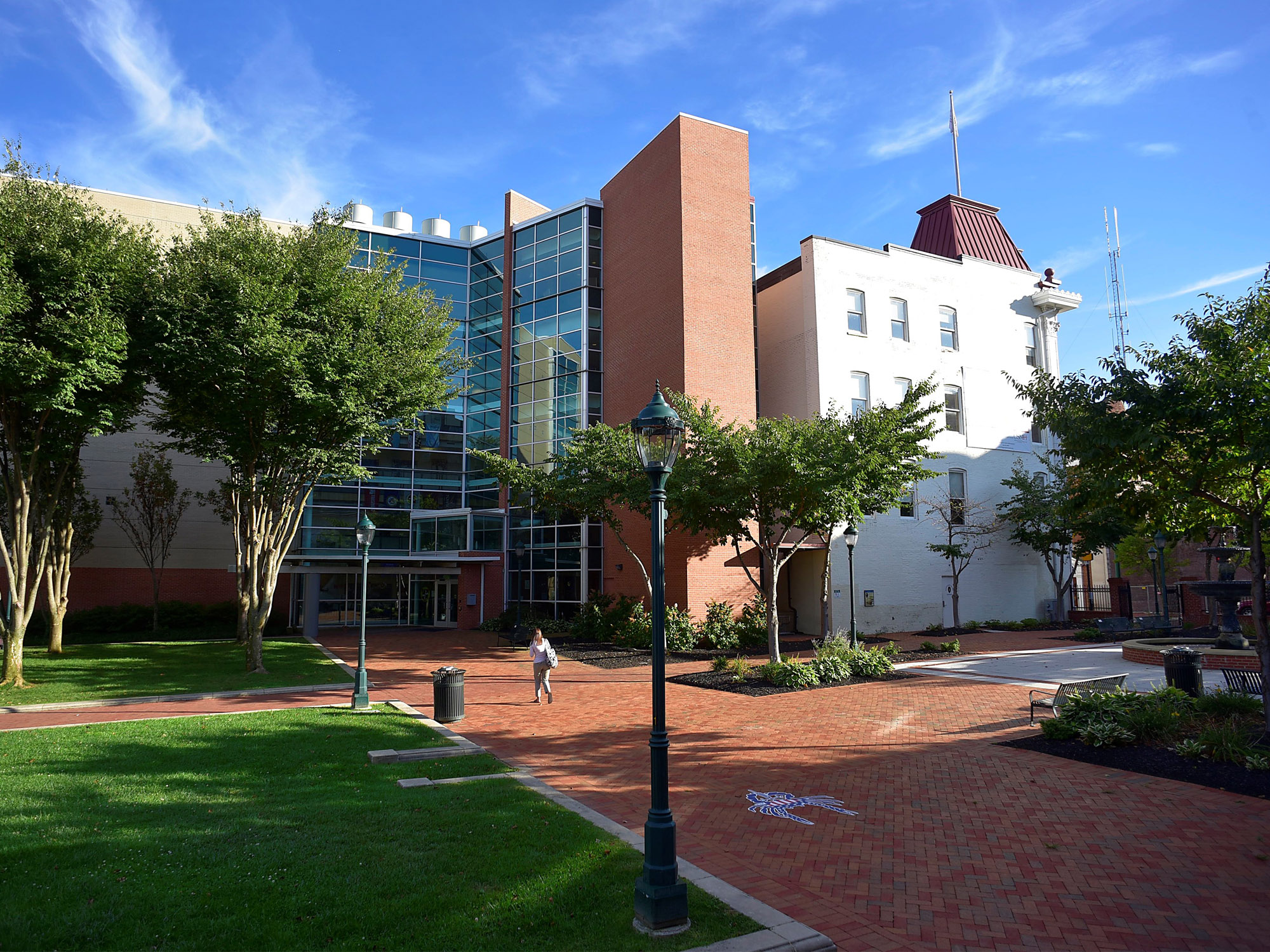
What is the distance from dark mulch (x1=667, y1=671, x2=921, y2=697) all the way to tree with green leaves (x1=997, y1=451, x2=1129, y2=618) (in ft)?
48.3

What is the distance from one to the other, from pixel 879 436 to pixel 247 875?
1571cm

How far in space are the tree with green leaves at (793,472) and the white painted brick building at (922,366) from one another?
648 centimetres

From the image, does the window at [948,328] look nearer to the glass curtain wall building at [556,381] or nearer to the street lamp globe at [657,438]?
the glass curtain wall building at [556,381]

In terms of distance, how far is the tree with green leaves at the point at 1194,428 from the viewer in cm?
930

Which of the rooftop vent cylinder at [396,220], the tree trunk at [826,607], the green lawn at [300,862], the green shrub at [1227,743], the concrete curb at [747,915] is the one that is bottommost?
the concrete curb at [747,915]

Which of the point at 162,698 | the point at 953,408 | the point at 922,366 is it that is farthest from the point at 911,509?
the point at 162,698

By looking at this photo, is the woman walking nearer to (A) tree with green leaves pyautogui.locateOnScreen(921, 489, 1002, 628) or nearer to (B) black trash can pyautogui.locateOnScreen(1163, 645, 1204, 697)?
(B) black trash can pyautogui.locateOnScreen(1163, 645, 1204, 697)

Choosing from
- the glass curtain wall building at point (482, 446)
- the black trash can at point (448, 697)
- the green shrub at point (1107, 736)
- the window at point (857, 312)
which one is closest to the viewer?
the green shrub at point (1107, 736)

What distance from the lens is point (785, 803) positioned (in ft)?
27.5

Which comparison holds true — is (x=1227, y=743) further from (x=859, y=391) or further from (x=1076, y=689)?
(x=859, y=391)

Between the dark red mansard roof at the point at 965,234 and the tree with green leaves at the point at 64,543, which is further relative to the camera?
the dark red mansard roof at the point at 965,234

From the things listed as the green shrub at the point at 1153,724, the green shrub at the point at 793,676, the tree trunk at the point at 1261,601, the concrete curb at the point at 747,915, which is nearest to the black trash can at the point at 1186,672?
the green shrub at the point at 1153,724

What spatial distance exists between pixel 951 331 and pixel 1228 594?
1682 centimetres

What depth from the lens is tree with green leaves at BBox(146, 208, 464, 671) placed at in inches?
677
